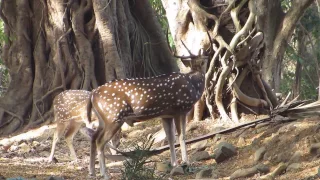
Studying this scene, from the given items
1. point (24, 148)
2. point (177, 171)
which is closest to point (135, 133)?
point (24, 148)

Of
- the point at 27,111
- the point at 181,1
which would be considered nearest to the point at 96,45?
the point at 27,111

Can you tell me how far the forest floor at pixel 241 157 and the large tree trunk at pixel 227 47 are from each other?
13.9 inches

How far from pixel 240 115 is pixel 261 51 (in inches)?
45.9

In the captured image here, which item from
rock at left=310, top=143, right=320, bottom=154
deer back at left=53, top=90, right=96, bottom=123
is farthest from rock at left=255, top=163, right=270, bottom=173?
deer back at left=53, top=90, right=96, bottom=123

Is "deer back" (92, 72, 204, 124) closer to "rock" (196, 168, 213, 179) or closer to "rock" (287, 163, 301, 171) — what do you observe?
"rock" (196, 168, 213, 179)

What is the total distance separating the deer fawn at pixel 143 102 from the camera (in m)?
7.50

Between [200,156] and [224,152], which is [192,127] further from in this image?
[224,152]

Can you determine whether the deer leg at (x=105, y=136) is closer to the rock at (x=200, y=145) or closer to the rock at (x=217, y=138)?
the rock at (x=200, y=145)

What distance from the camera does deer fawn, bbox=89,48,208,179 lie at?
7.50 m

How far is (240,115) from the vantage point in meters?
10.1

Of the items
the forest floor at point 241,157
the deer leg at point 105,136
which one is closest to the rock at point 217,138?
the forest floor at point 241,157

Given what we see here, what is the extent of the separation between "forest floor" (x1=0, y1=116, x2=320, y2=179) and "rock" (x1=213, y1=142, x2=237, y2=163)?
0.04 metres

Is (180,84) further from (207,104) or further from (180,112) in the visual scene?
(207,104)

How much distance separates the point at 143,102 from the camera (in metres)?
7.71
